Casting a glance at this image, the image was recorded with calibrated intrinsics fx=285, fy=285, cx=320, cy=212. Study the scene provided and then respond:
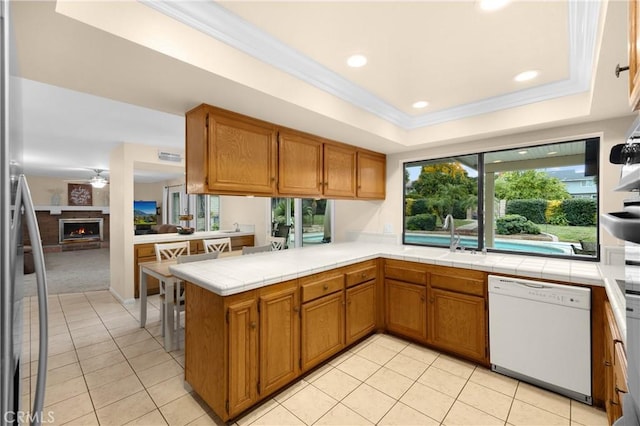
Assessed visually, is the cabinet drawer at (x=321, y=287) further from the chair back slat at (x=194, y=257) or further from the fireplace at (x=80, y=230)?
the fireplace at (x=80, y=230)

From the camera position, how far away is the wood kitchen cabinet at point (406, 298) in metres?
A: 2.73

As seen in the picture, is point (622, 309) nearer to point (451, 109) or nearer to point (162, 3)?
point (451, 109)

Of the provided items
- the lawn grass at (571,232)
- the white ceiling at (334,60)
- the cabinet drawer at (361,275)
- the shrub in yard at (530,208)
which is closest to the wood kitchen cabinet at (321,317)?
the cabinet drawer at (361,275)

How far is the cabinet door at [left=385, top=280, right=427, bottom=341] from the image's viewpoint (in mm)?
2730

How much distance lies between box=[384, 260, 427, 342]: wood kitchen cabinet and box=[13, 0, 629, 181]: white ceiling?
1.40 meters

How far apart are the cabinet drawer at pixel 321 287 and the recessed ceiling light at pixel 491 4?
2.02 meters

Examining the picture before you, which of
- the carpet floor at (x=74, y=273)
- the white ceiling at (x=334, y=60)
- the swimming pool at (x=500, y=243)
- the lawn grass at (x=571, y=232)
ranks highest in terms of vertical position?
the white ceiling at (x=334, y=60)

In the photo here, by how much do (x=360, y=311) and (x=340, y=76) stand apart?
83.3 inches

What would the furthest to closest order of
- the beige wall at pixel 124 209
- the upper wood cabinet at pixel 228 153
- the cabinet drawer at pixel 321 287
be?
1. the beige wall at pixel 124 209
2. the cabinet drawer at pixel 321 287
3. the upper wood cabinet at pixel 228 153

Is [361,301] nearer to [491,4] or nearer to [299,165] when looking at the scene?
[299,165]

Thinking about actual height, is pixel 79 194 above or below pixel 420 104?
below

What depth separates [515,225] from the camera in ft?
9.59

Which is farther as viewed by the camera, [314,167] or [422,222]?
[422,222]

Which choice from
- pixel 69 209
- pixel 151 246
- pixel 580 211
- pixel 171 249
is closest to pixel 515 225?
pixel 580 211
